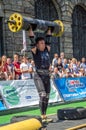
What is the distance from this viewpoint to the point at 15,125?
19.2 ft

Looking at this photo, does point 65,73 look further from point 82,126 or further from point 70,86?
point 82,126

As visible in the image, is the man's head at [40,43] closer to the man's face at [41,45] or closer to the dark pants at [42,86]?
the man's face at [41,45]

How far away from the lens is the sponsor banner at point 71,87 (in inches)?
604

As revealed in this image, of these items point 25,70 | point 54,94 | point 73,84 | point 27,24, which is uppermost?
point 27,24

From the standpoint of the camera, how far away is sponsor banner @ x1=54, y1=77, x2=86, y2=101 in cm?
1535

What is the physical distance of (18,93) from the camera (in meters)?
13.1

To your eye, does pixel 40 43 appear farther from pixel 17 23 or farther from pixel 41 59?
pixel 17 23

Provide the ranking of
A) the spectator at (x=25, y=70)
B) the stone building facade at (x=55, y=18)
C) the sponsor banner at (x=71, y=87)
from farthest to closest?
the stone building facade at (x=55, y=18) → the spectator at (x=25, y=70) → the sponsor banner at (x=71, y=87)

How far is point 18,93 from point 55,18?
1424 cm

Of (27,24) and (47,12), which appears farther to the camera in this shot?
(47,12)

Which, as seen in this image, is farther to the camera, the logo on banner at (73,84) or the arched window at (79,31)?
the arched window at (79,31)

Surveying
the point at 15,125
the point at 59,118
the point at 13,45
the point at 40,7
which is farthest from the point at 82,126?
the point at 40,7

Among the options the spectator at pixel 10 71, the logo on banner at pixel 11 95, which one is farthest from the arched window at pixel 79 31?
the logo on banner at pixel 11 95

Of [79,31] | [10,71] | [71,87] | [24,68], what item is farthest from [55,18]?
[10,71]
